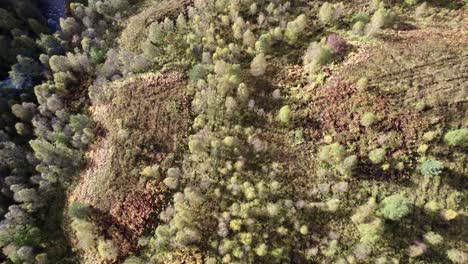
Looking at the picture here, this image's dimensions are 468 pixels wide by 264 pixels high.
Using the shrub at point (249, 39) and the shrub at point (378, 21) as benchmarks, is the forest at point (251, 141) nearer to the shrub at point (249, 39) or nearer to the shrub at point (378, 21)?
the shrub at point (378, 21)

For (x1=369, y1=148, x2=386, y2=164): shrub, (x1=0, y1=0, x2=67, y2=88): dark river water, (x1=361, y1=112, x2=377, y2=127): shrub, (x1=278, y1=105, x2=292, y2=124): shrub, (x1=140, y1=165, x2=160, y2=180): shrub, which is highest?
(x1=0, y1=0, x2=67, y2=88): dark river water

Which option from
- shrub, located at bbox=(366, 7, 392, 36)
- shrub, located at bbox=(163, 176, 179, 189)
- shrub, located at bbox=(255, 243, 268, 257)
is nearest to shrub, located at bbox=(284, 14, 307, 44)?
shrub, located at bbox=(366, 7, 392, 36)

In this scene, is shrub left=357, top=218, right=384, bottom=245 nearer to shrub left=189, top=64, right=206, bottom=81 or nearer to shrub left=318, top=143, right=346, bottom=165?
shrub left=318, top=143, right=346, bottom=165

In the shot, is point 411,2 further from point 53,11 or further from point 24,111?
point 53,11

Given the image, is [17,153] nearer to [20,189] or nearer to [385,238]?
[20,189]

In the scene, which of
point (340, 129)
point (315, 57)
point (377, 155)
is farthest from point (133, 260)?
point (315, 57)
